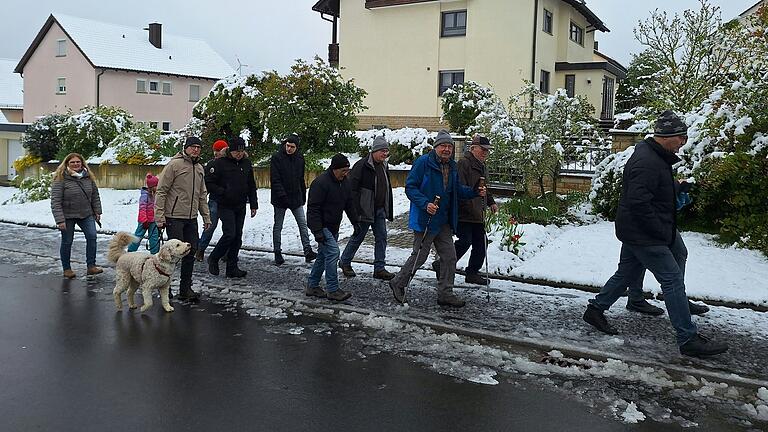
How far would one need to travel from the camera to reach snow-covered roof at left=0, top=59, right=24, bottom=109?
54.1m

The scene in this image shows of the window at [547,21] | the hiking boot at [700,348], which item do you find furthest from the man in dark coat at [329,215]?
the window at [547,21]

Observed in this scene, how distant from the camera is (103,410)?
487cm

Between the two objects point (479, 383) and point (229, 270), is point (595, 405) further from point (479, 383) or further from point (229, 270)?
point (229, 270)

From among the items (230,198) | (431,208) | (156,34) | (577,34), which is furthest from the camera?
(156,34)

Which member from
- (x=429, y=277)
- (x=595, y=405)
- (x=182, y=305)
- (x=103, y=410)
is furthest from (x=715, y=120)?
(x=103, y=410)

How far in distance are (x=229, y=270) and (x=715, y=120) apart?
7536 millimetres

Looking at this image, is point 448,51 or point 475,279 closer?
point 475,279

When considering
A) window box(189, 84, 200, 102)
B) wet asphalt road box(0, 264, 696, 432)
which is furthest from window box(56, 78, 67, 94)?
wet asphalt road box(0, 264, 696, 432)

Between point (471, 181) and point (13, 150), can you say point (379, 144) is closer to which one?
point (471, 181)

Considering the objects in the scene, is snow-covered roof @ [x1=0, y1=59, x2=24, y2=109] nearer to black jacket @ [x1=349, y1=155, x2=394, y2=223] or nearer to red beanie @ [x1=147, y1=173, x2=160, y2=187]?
red beanie @ [x1=147, y1=173, x2=160, y2=187]

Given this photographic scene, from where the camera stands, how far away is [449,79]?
93.2 feet

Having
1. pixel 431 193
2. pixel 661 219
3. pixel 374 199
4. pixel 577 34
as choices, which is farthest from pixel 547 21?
pixel 661 219

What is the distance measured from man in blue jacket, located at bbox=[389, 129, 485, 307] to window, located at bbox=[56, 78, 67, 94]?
1670 inches

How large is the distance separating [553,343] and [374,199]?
3634mm
